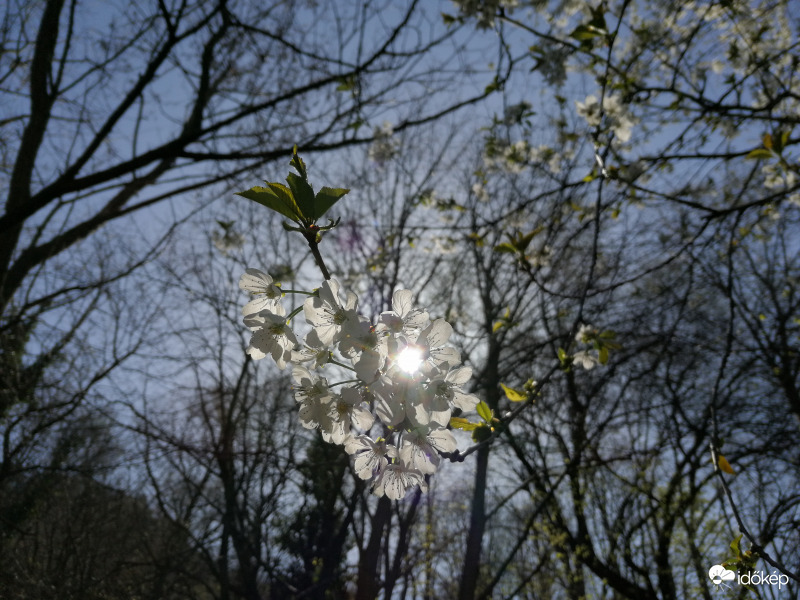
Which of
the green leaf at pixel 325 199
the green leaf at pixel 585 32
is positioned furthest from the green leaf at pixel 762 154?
the green leaf at pixel 325 199

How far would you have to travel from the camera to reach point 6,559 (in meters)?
5.25

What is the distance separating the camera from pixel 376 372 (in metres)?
0.92

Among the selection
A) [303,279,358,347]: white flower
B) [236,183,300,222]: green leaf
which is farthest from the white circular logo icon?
[236,183,300,222]: green leaf

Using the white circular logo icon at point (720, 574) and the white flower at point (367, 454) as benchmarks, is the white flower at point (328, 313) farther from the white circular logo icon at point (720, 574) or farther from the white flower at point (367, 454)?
the white circular logo icon at point (720, 574)

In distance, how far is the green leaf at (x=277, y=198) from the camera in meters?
0.84

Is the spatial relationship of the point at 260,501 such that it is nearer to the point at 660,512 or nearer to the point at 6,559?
the point at 6,559

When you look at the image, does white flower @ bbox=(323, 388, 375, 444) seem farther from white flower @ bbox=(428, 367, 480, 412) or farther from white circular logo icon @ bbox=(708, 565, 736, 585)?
white circular logo icon @ bbox=(708, 565, 736, 585)

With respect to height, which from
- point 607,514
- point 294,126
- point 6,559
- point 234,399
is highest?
point 294,126

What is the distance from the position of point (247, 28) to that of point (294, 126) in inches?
27.3

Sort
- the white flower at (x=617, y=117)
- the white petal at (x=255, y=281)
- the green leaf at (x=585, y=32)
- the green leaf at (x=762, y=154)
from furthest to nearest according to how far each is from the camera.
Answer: the white flower at (x=617, y=117) < the green leaf at (x=585, y=32) < the green leaf at (x=762, y=154) < the white petal at (x=255, y=281)

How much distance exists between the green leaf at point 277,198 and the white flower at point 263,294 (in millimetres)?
272

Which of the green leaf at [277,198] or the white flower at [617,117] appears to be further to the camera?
the white flower at [617,117]

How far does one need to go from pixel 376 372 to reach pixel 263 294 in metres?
0.39

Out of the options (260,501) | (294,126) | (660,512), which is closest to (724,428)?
(660,512)
